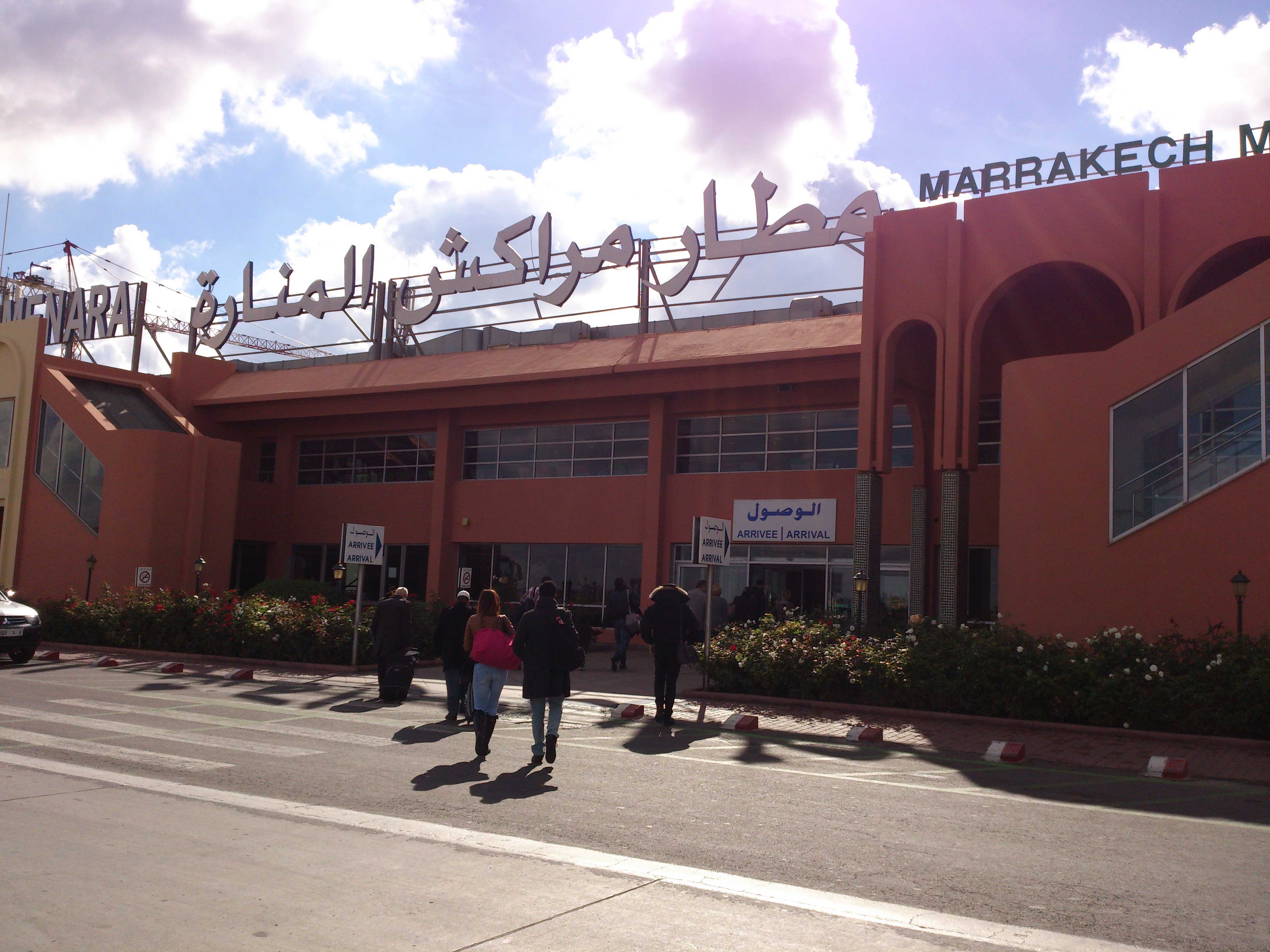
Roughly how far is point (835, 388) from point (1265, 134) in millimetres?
9735

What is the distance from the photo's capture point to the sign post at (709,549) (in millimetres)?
15688

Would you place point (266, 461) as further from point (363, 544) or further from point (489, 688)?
point (489, 688)

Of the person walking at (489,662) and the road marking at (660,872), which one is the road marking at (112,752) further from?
the person walking at (489,662)

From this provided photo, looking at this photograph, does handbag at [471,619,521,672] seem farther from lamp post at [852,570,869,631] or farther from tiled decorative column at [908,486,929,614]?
tiled decorative column at [908,486,929,614]

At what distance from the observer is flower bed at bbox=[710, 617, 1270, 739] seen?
12.6 meters

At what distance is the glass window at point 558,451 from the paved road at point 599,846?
16874mm

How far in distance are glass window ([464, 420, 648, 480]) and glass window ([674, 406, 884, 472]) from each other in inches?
57.2

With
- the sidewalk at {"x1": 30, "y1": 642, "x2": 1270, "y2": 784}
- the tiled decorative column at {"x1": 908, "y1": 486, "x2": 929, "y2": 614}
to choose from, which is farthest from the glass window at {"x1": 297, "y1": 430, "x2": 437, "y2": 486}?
the sidewalk at {"x1": 30, "y1": 642, "x2": 1270, "y2": 784}

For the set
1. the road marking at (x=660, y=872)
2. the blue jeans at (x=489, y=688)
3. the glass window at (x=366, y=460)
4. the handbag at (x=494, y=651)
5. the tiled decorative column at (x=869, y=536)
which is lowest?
the road marking at (x=660, y=872)

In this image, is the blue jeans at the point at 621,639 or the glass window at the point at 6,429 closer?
the blue jeans at the point at 621,639

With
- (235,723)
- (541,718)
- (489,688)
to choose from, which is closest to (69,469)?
(235,723)

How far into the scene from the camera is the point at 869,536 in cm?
2073

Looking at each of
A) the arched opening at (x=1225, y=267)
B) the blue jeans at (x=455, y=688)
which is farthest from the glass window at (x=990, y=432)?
the blue jeans at (x=455, y=688)

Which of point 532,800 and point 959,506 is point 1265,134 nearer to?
point 959,506
